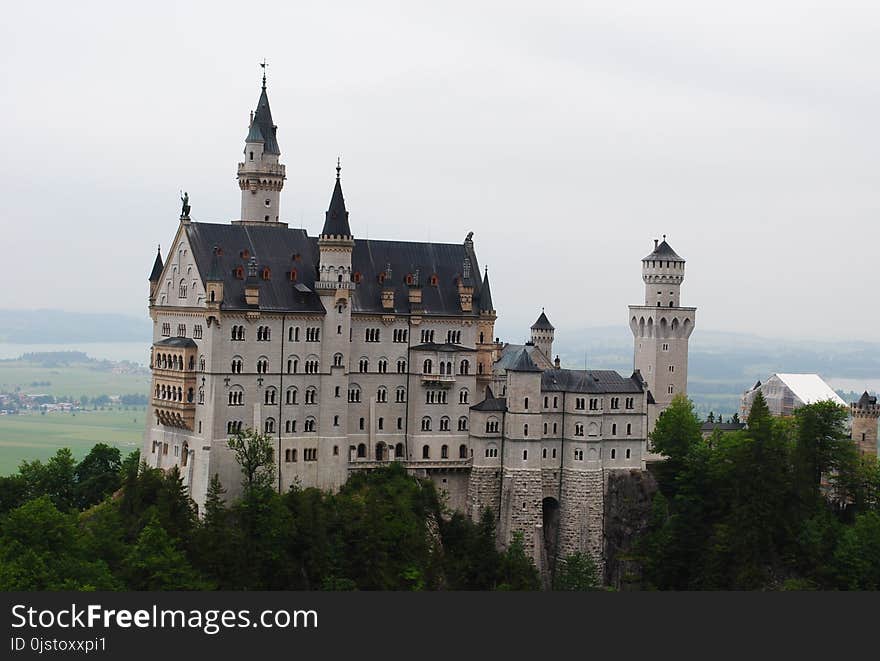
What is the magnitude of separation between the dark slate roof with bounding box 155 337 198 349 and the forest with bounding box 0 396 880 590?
7.70 meters

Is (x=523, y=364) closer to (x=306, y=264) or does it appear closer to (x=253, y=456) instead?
(x=306, y=264)

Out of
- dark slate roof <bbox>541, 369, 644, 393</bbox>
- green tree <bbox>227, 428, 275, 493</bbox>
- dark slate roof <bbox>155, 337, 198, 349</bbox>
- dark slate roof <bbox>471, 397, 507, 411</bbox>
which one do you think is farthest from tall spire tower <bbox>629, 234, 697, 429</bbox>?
dark slate roof <bbox>155, 337, 198, 349</bbox>

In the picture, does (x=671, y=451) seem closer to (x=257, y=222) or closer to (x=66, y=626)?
(x=257, y=222)

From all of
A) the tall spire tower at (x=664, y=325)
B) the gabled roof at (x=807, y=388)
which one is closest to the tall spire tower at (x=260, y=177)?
the tall spire tower at (x=664, y=325)

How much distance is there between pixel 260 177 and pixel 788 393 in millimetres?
69751

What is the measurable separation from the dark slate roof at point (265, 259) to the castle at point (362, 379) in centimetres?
12

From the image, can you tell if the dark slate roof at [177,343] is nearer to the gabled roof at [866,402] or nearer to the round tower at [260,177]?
the round tower at [260,177]

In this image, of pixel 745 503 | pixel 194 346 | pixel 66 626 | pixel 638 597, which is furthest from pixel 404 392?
pixel 66 626

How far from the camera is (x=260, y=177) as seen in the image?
127m

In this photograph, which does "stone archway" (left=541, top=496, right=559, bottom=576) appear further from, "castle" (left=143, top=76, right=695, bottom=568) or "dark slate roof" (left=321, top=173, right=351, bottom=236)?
"dark slate roof" (left=321, top=173, right=351, bottom=236)

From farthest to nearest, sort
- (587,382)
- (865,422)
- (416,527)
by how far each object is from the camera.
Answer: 1. (865,422)
2. (587,382)
3. (416,527)

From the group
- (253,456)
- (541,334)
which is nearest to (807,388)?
(541,334)

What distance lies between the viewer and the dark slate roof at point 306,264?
373ft

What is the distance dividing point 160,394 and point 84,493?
17000 millimetres
